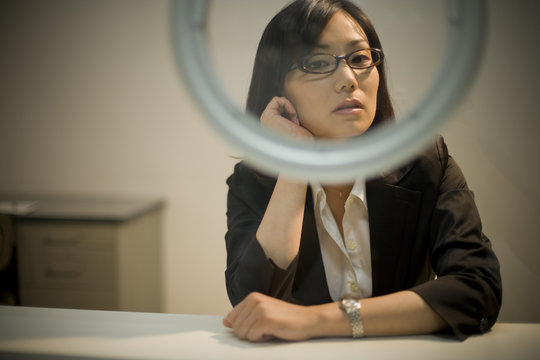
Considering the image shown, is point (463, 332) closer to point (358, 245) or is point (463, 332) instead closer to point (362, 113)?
point (358, 245)

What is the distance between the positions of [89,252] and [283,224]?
59 cm

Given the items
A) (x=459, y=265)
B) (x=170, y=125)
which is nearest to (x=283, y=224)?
(x=459, y=265)

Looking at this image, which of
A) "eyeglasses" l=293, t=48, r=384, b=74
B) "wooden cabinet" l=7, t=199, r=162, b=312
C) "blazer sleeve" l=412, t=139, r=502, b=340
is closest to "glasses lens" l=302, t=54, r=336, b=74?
"eyeglasses" l=293, t=48, r=384, b=74

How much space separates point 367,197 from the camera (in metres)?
0.76

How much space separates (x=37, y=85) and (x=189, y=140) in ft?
1.19

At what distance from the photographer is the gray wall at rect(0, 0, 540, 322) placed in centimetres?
77

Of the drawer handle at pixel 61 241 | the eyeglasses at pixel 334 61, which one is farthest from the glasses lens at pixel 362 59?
the drawer handle at pixel 61 241

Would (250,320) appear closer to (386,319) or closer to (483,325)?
(386,319)

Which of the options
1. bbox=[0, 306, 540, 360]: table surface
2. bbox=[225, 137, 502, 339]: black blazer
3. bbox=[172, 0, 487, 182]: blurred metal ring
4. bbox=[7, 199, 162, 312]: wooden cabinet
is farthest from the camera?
bbox=[7, 199, 162, 312]: wooden cabinet

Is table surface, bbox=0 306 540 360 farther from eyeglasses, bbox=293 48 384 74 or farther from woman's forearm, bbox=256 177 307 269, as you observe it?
eyeglasses, bbox=293 48 384 74

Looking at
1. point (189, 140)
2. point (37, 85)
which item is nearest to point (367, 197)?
point (189, 140)

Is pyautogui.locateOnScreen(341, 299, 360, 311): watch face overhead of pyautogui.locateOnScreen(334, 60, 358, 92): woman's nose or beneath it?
beneath

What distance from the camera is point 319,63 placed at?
59cm

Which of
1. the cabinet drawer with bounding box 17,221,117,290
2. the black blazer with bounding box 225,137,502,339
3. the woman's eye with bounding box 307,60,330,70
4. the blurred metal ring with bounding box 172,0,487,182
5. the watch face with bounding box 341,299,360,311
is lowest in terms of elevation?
the cabinet drawer with bounding box 17,221,117,290
